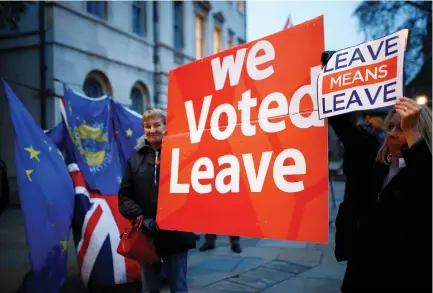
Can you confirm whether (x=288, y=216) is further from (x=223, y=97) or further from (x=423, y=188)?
(x=223, y=97)

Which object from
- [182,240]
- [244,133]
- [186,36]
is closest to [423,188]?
[244,133]

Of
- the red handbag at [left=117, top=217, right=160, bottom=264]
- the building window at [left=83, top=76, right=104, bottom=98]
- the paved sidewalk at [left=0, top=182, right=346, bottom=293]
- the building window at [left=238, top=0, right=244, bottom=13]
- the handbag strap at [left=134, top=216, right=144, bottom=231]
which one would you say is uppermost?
the building window at [left=238, top=0, right=244, bottom=13]

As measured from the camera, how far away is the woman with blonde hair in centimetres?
168

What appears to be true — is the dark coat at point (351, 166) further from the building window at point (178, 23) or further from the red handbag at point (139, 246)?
the building window at point (178, 23)

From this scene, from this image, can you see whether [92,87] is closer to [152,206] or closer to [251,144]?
[152,206]

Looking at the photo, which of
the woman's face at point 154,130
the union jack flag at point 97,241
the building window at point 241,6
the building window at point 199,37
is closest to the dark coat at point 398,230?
the woman's face at point 154,130

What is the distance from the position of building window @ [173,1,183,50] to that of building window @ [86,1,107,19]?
15.7 ft

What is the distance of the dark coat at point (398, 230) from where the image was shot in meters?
1.69

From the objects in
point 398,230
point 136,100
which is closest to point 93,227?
point 398,230

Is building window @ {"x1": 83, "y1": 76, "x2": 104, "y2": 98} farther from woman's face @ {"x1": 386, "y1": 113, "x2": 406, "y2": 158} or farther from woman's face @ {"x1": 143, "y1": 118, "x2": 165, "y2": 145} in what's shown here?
woman's face @ {"x1": 386, "y1": 113, "x2": 406, "y2": 158}

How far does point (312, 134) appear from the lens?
2037mm

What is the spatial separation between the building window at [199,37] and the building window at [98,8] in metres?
6.69

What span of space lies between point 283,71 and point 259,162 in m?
0.51

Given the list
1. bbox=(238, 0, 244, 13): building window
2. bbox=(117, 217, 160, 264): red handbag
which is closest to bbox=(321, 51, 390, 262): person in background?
bbox=(117, 217, 160, 264): red handbag
